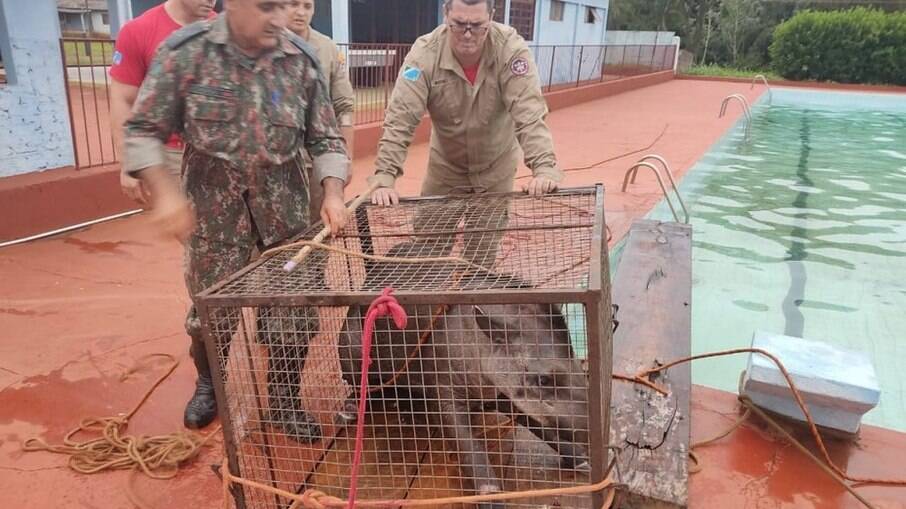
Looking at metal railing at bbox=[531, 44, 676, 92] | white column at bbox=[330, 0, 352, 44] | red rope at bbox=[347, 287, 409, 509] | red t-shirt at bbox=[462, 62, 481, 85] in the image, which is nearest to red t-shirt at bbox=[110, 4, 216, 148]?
red t-shirt at bbox=[462, 62, 481, 85]

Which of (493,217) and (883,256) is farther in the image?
(883,256)

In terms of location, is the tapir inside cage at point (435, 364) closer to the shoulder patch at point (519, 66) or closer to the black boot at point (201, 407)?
the black boot at point (201, 407)

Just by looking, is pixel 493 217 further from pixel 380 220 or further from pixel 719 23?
pixel 719 23

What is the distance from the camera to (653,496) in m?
1.98

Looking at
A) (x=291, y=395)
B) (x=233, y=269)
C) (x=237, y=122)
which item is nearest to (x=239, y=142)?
(x=237, y=122)

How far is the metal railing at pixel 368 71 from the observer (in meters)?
5.33

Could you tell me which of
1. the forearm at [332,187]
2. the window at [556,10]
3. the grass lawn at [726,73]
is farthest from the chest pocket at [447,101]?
the grass lawn at [726,73]

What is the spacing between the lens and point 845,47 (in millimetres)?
20984

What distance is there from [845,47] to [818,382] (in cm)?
2261

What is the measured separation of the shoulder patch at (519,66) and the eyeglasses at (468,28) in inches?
7.1

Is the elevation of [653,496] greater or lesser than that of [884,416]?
greater

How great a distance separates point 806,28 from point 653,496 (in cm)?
2399

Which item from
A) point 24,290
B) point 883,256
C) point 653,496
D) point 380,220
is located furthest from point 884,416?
point 24,290

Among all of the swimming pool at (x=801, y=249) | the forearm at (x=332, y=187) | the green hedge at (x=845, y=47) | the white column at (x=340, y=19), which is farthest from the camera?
the green hedge at (x=845, y=47)
